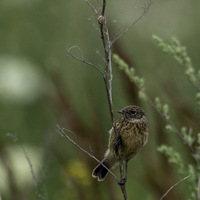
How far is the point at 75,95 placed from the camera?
25.3ft

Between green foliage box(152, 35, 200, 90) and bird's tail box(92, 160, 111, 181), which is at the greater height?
green foliage box(152, 35, 200, 90)

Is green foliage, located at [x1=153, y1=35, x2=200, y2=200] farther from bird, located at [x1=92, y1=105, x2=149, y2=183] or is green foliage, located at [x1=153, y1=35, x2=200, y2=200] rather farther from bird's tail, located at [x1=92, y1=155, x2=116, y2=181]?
bird's tail, located at [x1=92, y1=155, x2=116, y2=181]

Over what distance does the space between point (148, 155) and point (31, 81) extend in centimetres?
142

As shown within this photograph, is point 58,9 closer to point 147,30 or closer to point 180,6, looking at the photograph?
point 147,30

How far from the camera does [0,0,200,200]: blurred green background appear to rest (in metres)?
4.19

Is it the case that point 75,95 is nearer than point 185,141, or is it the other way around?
point 185,141

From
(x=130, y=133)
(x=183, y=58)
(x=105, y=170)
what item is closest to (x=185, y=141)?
(x=183, y=58)

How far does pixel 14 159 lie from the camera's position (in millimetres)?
4191

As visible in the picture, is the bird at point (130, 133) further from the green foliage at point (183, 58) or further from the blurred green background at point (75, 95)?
the green foliage at point (183, 58)

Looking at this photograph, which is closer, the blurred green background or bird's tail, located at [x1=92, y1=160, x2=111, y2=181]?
the blurred green background

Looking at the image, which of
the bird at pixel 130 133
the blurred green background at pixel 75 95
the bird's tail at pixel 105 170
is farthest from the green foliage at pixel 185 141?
the bird's tail at pixel 105 170

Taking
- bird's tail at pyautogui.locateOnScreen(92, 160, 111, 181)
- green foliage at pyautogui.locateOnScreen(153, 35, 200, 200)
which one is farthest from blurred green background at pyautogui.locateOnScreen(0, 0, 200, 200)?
green foliage at pyautogui.locateOnScreen(153, 35, 200, 200)

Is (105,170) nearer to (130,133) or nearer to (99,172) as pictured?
(99,172)

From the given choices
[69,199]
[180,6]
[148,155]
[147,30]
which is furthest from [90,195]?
[180,6]
